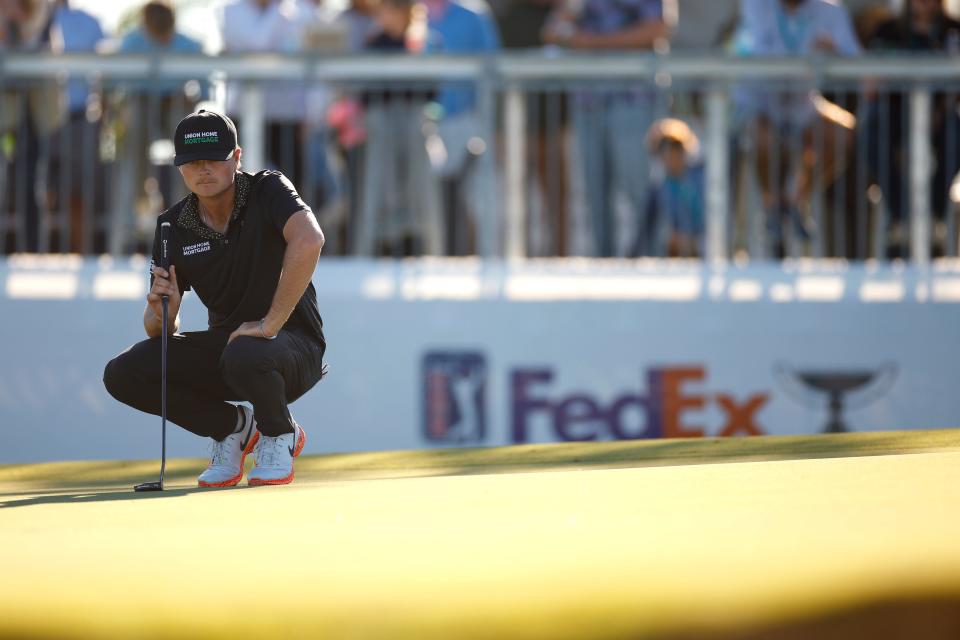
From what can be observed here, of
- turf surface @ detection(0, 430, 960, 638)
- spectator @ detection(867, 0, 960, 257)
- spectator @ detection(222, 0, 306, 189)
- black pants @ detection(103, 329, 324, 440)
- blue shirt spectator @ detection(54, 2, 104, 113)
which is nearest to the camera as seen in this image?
turf surface @ detection(0, 430, 960, 638)

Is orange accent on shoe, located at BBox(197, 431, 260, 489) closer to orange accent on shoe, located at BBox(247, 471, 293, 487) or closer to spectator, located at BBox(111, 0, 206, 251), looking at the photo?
orange accent on shoe, located at BBox(247, 471, 293, 487)

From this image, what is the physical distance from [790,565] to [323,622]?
2.83 feet

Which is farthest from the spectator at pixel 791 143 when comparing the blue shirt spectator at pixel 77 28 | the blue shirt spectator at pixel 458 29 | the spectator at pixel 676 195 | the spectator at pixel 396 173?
the blue shirt spectator at pixel 77 28

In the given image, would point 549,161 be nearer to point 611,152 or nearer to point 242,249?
point 611,152

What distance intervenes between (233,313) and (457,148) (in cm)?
349

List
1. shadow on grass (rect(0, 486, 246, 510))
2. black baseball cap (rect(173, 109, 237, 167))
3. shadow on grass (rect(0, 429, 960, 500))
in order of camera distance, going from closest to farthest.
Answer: shadow on grass (rect(0, 486, 246, 510)), black baseball cap (rect(173, 109, 237, 167)), shadow on grass (rect(0, 429, 960, 500))

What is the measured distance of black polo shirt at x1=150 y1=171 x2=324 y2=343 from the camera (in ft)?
18.1

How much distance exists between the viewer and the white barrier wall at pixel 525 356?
852cm

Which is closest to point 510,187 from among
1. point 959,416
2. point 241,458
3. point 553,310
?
point 553,310

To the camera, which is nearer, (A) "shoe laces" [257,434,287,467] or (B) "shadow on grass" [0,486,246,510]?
(B) "shadow on grass" [0,486,246,510]

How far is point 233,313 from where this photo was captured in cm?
569

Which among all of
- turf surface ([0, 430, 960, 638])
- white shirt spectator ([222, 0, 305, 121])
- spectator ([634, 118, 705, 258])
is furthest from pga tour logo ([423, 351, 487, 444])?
turf surface ([0, 430, 960, 638])

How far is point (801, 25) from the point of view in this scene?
9.20m

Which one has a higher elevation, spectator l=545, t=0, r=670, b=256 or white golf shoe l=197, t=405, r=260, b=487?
spectator l=545, t=0, r=670, b=256
